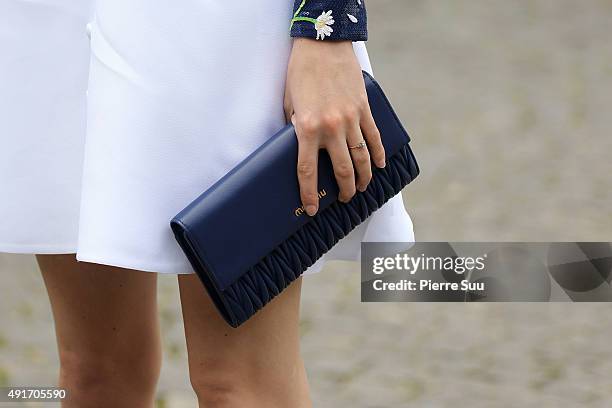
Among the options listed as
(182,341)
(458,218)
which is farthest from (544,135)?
(182,341)

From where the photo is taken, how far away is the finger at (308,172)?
41.1 inches

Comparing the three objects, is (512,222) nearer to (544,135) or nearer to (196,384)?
(544,135)

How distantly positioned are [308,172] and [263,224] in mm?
77

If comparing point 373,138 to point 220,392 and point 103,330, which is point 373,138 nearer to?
point 220,392

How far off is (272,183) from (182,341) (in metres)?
1.63

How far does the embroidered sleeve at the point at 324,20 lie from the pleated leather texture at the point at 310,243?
171mm

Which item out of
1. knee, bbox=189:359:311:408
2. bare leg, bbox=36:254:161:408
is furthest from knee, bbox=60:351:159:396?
knee, bbox=189:359:311:408

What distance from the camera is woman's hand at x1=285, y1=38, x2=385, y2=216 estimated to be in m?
1.03

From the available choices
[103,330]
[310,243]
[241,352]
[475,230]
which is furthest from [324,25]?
[475,230]

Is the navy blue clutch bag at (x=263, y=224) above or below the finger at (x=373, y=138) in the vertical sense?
below

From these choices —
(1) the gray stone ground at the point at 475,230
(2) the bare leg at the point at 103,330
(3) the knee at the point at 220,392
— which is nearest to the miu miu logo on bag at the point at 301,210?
(3) the knee at the point at 220,392

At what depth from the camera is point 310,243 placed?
43.0 inches

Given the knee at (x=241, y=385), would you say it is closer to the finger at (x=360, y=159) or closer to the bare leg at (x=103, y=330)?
the finger at (x=360, y=159)

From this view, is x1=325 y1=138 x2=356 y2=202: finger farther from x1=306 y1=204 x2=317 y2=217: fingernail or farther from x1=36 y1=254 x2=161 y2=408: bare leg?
x1=36 y1=254 x2=161 y2=408: bare leg
